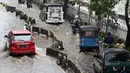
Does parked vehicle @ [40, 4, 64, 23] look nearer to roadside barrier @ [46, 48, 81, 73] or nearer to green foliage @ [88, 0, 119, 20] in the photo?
green foliage @ [88, 0, 119, 20]

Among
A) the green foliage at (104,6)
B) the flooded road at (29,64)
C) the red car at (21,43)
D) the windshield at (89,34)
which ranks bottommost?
the flooded road at (29,64)

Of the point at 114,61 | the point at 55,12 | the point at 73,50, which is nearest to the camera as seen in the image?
the point at 114,61

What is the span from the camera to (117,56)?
17.8 m

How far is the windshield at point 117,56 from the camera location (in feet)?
58.2

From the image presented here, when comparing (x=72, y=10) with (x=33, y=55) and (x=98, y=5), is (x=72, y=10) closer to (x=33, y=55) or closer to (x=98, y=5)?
(x=98, y=5)

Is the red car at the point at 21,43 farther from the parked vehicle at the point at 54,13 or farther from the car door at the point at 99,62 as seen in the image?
the parked vehicle at the point at 54,13

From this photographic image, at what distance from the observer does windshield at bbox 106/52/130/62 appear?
58.2ft

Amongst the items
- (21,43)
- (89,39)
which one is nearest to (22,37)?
(21,43)

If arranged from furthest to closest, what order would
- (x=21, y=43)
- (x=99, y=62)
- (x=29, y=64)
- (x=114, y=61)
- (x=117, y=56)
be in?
(x=21, y=43) → (x=29, y=64) → (x=99, y=62) → (x=117, y=56) → (x=114, y=61)

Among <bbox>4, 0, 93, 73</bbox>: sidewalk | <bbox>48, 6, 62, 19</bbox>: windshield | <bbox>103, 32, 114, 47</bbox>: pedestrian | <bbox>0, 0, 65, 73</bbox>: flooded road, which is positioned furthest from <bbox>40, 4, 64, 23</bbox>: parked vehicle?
<bbox>103, 32, 114, 47</bbox>: pedestrian

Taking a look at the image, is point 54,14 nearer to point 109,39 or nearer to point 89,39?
point 89,39

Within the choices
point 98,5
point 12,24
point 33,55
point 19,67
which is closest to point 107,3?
point 98,5

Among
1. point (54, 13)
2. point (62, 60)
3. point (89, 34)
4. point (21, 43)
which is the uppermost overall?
point (54, 13)

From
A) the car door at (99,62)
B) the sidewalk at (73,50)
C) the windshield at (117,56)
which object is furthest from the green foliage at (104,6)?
the windshield at (117,56)
